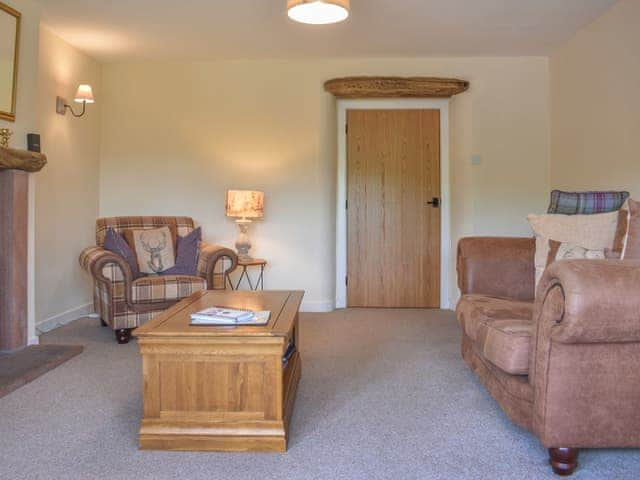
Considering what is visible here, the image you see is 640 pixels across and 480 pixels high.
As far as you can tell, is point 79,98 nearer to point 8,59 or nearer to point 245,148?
point 8,59

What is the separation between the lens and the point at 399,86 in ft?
14.6

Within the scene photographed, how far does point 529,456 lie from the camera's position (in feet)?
5.98

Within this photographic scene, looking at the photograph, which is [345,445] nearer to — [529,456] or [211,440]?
[211,440]

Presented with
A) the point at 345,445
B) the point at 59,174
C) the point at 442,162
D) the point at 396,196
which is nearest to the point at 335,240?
the point at 396,196

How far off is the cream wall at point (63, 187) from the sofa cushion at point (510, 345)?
3.23m

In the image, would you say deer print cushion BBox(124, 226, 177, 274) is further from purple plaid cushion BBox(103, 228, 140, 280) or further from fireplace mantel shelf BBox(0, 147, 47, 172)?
fireplace mantel shelf BBox(0, 147, 47, 172)

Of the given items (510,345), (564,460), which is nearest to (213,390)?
(510,345)

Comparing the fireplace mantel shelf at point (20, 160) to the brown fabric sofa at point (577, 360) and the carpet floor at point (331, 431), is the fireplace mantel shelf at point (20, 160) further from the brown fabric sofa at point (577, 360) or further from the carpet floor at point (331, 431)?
the brown fabric sofa at point (577, 360)

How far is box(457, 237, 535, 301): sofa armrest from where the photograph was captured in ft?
9.02

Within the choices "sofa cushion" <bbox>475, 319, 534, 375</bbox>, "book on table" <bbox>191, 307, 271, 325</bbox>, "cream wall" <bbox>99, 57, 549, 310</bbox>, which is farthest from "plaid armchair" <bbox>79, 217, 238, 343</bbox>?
"sofa cushion" <bbox>475, 319, 534, 375</bbox>

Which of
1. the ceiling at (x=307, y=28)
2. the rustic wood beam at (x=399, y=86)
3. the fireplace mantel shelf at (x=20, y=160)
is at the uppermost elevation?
the ceiling at (x=307, y=28)

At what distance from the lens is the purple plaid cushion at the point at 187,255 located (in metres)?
3.82

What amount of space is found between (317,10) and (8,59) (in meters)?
1.90

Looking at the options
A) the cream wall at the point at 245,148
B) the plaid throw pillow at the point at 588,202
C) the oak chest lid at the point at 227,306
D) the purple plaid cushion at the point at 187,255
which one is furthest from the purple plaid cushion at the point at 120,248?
the plaid throw pillow at the point at 588,202
